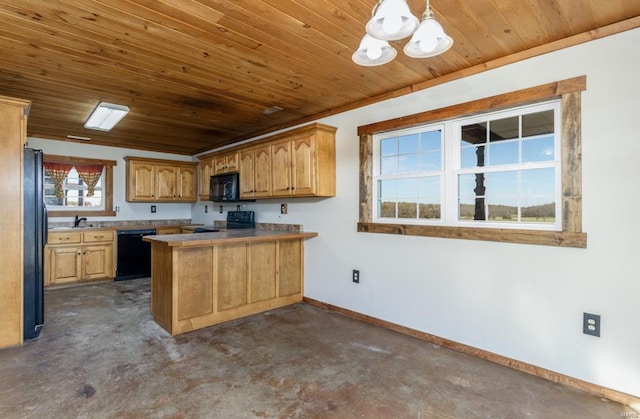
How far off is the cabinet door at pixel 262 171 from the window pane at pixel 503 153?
2610 millimetres

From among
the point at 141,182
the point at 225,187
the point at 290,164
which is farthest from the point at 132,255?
the point at 290,164

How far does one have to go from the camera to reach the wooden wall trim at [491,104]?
2.28 metres

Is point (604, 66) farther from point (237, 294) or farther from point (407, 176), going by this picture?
point (237, 294)

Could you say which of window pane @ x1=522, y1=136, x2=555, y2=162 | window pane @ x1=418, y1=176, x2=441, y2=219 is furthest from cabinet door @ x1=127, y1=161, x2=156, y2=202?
window pane @ x1=522, y1=136, x2=555, y2=162

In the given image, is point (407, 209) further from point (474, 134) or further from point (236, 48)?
point (236, 48)

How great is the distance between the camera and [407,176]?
10.7ft

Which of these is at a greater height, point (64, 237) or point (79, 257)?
point (64, 237)

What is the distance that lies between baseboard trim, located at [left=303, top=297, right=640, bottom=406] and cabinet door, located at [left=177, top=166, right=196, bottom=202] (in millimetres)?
4169

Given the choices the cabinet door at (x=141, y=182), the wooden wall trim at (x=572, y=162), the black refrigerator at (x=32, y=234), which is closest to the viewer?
the wooden wall trim at (x=572, y=162)

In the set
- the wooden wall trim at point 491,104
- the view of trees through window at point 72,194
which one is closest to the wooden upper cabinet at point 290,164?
the wooden wall trim at point 491,104

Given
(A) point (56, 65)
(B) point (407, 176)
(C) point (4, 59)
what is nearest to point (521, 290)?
(B) point (407, 176)

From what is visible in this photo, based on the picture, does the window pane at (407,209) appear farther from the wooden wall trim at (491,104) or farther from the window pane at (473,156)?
the wooden wall trim at (491,104)

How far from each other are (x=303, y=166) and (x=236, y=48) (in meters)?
1.63

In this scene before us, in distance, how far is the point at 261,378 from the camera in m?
2.33
